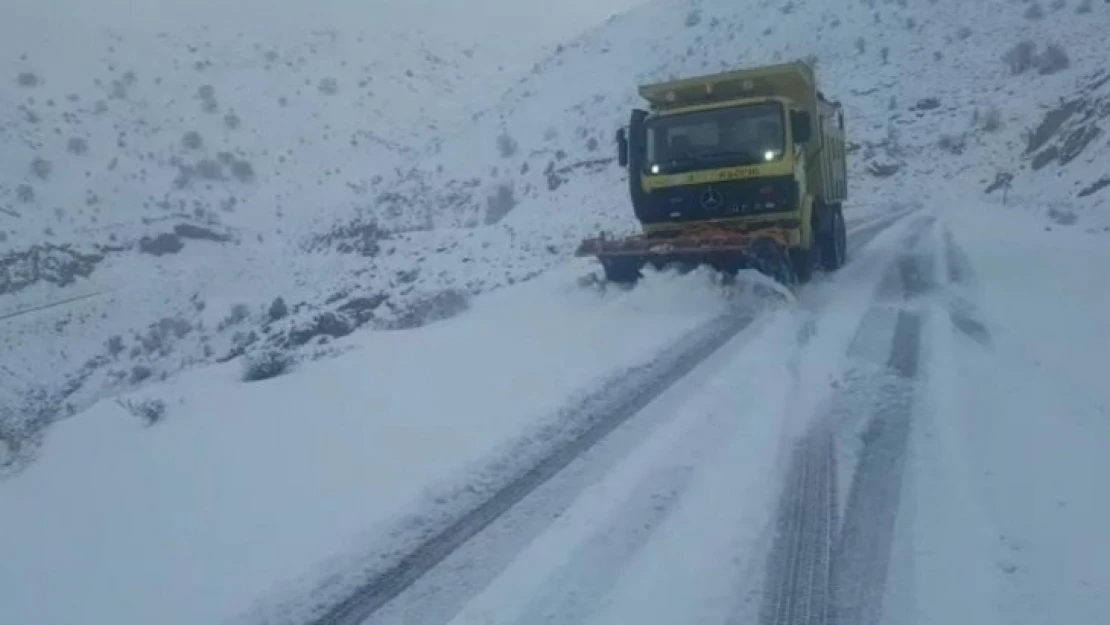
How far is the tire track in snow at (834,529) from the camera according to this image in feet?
12.8

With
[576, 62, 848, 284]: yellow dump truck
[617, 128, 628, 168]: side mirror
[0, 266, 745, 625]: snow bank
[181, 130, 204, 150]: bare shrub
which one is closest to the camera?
[0, 266, 745, 625]: snow bank

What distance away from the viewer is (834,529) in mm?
4598

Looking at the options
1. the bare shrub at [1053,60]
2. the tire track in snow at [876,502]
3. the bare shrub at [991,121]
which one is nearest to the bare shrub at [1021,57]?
the bare shrub at [1053,60]

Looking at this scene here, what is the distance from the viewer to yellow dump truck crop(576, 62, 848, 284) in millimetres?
11477

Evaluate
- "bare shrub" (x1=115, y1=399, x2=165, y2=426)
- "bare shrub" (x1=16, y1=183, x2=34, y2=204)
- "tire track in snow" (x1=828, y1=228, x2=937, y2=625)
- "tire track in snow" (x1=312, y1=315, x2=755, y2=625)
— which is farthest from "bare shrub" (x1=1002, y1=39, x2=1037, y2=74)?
"bare shrub" (x1=115, y1=399, x2=165, y2=426)

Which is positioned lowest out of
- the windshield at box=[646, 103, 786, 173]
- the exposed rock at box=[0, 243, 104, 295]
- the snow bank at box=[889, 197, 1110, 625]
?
the snow bank at box=[889, 197, 1110, 625]

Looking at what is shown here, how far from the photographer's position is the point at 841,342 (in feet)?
28.1

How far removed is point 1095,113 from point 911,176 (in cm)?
789

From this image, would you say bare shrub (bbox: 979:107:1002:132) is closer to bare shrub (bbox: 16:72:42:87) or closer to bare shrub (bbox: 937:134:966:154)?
bare shrub (bbox: 937:134:966:154)

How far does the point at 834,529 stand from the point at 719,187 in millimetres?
7861

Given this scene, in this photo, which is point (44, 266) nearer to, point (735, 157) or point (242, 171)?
point (242, 171)

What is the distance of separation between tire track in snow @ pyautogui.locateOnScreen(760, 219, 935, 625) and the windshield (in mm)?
5508

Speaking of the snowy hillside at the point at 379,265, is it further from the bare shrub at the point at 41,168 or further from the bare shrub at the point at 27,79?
the bare shrub at the point at 27,79

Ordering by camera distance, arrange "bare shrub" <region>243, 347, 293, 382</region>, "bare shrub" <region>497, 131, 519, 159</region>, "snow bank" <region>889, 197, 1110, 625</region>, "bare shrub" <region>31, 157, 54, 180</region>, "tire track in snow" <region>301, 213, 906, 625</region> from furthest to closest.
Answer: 1. "bare shrub" <region>497, 131, 519, 159</region>
2. "bare shrub" <region>31, 157, 54, 180</region>
3. "bare shrub" <region>243, 347, 293, 382</region>
4. "tire track in snow" <region>301, 213, 906, 625</region>
5. "snow bank" <region>889, 197, 1110, 625</region>
